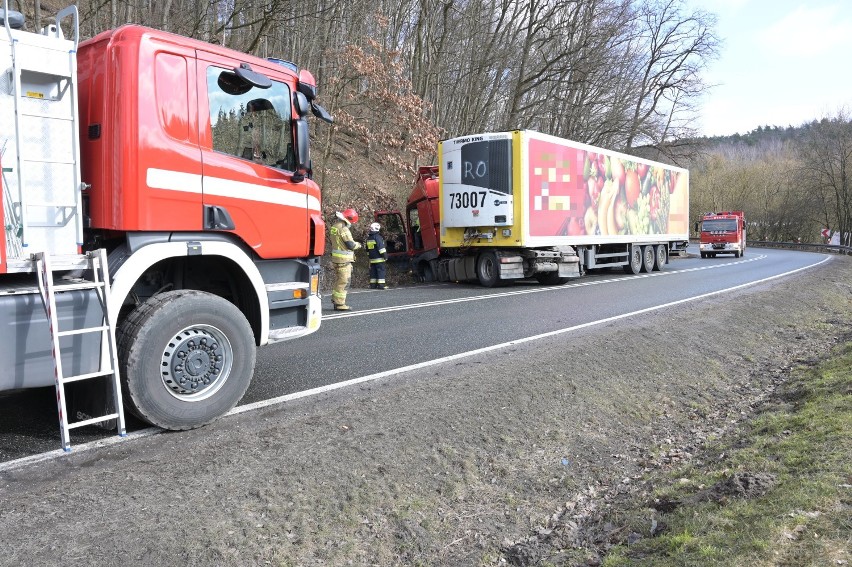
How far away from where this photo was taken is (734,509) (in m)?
3.63

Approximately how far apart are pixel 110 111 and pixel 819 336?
10621 millimetres

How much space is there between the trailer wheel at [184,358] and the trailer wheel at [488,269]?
11381 millimetres

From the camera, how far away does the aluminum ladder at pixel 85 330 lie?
12.6 feet

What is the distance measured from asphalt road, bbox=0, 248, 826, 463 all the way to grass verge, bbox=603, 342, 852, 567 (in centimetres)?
299

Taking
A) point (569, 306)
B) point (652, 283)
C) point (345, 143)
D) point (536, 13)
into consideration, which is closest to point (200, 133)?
point (569, 306)

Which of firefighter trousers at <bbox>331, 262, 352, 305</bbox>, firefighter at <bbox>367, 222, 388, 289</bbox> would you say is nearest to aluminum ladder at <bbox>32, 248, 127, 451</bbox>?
firefighter trousers at <bbox>331, 262, 352, 305</bbox>

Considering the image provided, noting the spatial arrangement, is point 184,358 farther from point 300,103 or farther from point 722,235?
point 722,235

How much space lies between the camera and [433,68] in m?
25.5

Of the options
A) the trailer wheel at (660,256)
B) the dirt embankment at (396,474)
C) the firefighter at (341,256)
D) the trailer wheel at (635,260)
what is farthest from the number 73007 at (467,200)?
the trailer wheel at (660,256)

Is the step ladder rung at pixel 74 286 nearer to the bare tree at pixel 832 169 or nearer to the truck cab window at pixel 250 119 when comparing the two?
the truck cab window at pixel 250 119

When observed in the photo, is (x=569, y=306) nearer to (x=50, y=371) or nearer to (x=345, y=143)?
(x=50, y=371)

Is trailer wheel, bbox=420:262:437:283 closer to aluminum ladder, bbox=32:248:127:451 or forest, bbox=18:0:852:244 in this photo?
forest, bbox=18:0:852:244

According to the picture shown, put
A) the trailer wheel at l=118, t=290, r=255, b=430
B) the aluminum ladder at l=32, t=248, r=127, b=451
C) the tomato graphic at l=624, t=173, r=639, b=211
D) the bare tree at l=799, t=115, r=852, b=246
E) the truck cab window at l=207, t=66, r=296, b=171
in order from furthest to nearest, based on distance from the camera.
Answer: the bare tree at l=799, t=115, r=852, b=246
the tomato graphic at l=624, t=173, r=639, b=211
the truck cab window at l=207, t=66, r=296, b=171
the trailer wheel at l=118, t=290, r=255, b=430
the aluminum ladder at l=32, t=248, r=127, b=451

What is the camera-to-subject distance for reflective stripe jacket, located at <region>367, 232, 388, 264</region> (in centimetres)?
1537
